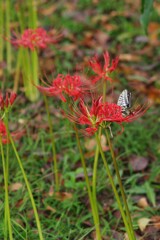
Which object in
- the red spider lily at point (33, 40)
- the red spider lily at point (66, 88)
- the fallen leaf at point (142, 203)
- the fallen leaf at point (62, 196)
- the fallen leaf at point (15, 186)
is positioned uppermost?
the red spider lily at point (33, 40)

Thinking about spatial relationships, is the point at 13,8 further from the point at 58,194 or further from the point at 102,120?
the point at 102,120

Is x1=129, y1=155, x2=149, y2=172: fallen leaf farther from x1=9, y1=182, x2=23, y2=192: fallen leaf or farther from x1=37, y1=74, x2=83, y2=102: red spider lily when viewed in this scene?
x1=37, y1=74, x2=83, y2=102: red spider lily

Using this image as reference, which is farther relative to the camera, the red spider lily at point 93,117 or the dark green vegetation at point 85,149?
the dark green vegetation at point 85,149

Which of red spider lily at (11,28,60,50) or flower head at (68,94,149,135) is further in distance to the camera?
red spider lily at (11,28,60,50)

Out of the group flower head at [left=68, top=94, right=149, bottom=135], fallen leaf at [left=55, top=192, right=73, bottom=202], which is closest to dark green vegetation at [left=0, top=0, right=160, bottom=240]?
fallen leaf at [left=55, top=192, right=73, bottom=202]

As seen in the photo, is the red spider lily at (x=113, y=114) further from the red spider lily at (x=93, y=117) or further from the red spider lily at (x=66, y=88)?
the red spider lily at (x=66, y=88)

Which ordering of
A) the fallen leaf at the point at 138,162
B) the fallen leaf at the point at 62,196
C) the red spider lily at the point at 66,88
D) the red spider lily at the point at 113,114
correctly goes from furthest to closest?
the fallen leaf at the point at 138,162, the fallen leaf at the point at 62,196, the red spider lily at the point at 66,88, the red spider lily at the point at 113,114

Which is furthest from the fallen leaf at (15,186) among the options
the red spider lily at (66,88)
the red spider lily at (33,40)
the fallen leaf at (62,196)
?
the red spider lily at (66,88)

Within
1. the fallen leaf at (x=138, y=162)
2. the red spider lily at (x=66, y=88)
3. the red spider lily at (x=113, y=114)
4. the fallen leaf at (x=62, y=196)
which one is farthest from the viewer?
the fallen leaf at (x=138, y=162)

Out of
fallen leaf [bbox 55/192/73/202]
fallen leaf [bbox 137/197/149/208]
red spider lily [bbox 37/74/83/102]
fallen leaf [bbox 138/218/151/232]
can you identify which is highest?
red spider lily [bbox 37/74/83/102]

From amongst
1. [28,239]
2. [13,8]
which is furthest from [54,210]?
[13,8]
